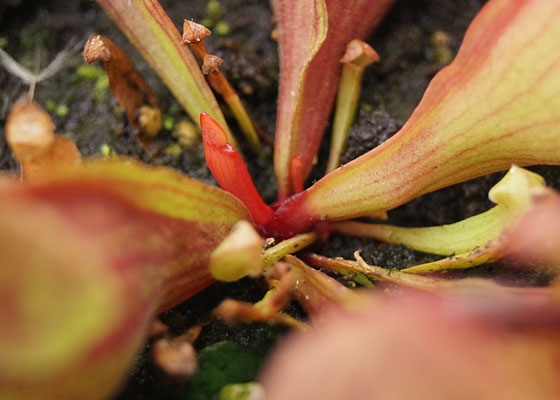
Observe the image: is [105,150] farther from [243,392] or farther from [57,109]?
[243,392]

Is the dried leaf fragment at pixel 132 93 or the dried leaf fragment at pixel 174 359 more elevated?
the dried leaf fragment at pixel 132 93

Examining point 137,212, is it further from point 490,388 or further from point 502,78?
point 502,78

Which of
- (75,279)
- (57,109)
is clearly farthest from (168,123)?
(75,279)

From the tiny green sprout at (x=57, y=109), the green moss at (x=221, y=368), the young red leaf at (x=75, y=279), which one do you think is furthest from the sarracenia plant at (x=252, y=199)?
the tiny green sprout at (x=57, y=109)

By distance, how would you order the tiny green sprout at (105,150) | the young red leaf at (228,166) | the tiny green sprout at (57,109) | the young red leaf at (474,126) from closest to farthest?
the young red leaf at (474,126), the young red leaf at (228,166), the tiny green sprout at (105,150), the tiny green sprout at (57,109)

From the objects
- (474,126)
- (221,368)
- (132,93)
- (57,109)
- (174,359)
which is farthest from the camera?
(57,109)

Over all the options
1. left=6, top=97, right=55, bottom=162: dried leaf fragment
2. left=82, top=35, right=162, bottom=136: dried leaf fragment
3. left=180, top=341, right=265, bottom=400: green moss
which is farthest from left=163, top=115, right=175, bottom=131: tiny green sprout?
left=180, top=341, right=265, bottom=400: green moss

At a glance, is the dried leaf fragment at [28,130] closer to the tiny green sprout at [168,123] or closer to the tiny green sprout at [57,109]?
the tiny green sprout at [168,123]
